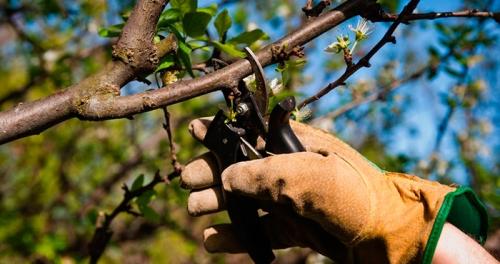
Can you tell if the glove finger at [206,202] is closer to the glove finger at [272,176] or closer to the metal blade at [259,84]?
the glove finger at [272,176]

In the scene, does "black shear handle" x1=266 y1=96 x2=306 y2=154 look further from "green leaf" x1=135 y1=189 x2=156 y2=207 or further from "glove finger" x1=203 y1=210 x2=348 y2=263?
"green leaf" x1=135 y1=189 x2=156 y2=207

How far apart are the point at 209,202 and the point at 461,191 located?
60 centimetres

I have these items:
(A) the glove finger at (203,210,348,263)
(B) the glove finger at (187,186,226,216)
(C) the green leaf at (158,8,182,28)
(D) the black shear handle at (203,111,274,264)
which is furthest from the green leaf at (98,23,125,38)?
(A) the glove finger at (203,210,348,263)

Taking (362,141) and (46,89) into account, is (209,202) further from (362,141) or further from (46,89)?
(362,141)

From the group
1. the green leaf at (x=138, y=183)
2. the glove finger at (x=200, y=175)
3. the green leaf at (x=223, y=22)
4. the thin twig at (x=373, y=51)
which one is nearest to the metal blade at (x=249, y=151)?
the glove finger at (x=200, y=175)

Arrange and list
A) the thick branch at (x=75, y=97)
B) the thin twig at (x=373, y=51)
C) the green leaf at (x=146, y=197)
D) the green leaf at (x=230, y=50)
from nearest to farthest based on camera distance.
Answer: the thick branch at (x=75, y=97) < the thin twig at (x=373, y=51) < the green leaf at (x=230, y=50) < the green leaf at (x=146, y=197)

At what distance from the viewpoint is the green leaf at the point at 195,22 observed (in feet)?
4.28

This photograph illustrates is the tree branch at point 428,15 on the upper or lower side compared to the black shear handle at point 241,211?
upper

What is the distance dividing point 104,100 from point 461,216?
0.87 metres

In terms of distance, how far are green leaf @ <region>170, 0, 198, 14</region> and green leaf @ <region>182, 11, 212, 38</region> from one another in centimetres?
1

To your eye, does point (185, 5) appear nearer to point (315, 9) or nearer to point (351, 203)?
point (315, 9)

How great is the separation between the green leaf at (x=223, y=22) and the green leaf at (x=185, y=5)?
0.10 m

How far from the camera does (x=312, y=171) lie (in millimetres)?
1146

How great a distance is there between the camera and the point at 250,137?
131 cm
